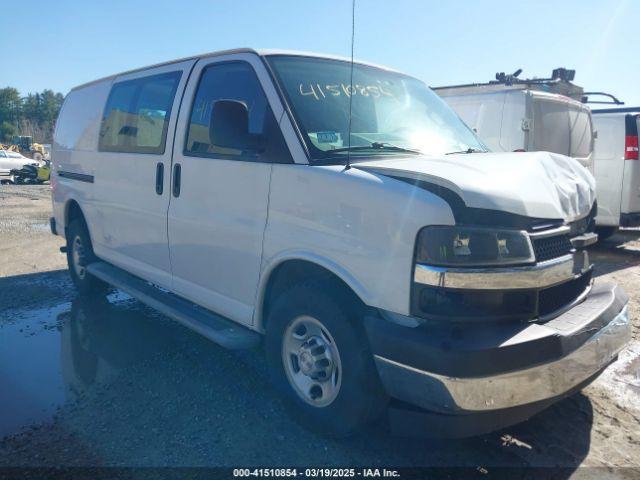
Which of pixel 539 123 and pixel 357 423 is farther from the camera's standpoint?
pixel 539 123

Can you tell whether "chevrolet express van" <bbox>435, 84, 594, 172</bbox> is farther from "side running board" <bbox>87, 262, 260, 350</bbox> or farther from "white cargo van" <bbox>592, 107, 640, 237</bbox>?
"side running board" <bbox>87, 262, 260, 350</bbox>

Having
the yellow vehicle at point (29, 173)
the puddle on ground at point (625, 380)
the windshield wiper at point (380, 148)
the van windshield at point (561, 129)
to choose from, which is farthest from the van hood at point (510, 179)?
the yellow vehicle at point (29, 173)

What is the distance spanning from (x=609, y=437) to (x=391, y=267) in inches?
70.8

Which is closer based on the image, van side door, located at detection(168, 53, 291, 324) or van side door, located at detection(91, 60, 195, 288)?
van side door, located at detection(168, 53, 291, 324)

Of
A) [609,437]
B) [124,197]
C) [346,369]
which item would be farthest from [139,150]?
[609,437]

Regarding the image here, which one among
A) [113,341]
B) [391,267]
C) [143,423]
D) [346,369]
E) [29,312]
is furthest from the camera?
[29,312]

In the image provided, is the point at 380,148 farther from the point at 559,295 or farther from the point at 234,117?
the point at 559,295

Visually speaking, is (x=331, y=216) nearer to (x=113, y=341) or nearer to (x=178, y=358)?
(x=178, y=358)

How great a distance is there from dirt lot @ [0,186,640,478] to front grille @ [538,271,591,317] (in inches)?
32.2

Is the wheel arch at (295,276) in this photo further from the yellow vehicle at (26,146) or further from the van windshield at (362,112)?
the yellow vehicle at (26,146)

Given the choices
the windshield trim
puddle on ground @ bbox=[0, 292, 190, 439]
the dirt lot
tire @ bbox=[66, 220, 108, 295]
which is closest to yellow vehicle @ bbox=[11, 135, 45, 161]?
tire @ bbox=[66, 220, 108, 295]

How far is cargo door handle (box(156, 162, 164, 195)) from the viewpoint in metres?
3.93

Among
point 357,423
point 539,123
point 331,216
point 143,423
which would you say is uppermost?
point 539,123

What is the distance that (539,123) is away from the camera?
23.7ft
